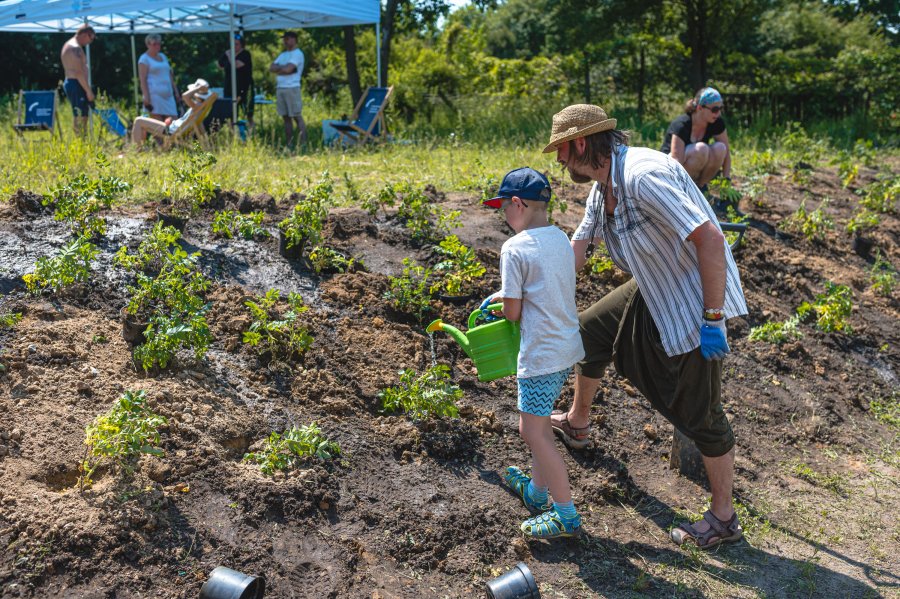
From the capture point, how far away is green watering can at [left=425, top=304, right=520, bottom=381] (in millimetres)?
3518

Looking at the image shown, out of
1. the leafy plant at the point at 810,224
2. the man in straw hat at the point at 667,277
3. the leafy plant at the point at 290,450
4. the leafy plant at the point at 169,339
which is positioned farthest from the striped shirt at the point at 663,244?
the leafy plant at the point at 810,224

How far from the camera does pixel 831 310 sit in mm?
6281

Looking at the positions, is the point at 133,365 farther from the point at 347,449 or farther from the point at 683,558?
the point at 683,558

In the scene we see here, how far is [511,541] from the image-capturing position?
3582 mm

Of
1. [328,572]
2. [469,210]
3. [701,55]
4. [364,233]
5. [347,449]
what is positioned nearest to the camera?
[328,572]

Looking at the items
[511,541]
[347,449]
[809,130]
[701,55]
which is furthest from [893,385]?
[701,55]

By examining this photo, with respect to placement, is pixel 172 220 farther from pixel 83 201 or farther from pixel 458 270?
pixel 458 270

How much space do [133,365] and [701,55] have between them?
48.8ft

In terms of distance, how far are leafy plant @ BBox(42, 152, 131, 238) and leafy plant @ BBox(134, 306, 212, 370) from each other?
4.25ft

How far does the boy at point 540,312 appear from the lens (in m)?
3.33

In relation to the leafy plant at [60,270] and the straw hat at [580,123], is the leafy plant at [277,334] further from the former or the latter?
the straw hat at [580,123]

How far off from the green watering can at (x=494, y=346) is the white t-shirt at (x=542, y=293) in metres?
0.11

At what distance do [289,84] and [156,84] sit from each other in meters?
1.76

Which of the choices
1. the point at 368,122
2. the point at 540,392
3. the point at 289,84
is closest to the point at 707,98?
the point at 540,392
